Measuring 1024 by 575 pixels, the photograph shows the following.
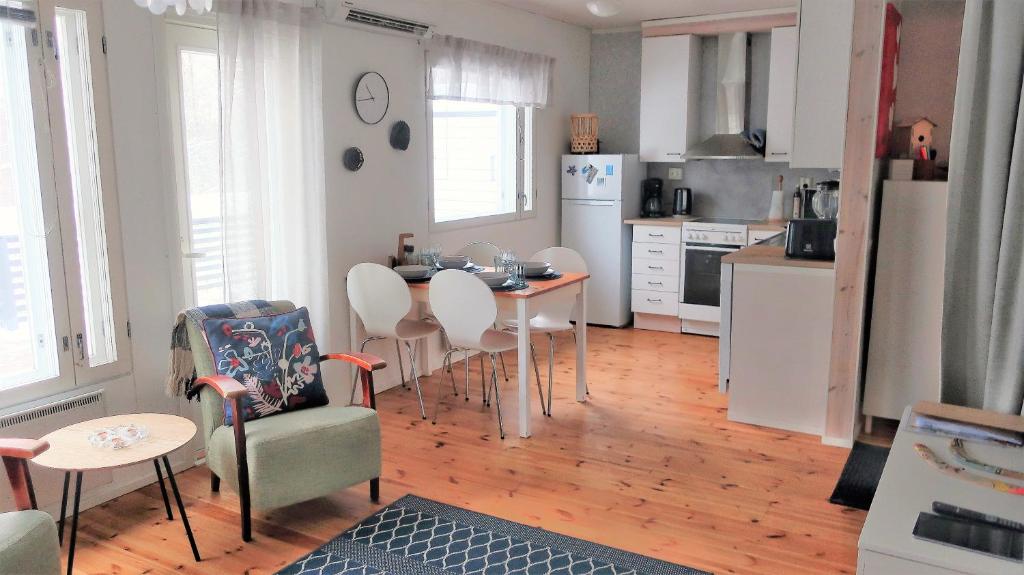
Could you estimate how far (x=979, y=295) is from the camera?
311 centimetres

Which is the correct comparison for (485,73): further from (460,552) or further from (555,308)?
(460,552)

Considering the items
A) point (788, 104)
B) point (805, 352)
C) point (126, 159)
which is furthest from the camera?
point (788, 104)

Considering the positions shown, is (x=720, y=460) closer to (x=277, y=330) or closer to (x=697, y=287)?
(x=277, y=330)

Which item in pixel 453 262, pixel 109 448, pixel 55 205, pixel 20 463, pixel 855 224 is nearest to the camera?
pixel 20 463

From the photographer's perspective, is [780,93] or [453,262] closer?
[453,262]

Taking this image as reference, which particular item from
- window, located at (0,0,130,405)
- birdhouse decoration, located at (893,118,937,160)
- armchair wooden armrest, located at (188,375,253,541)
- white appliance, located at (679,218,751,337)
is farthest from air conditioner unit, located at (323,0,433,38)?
birdhouse decoration, located at (893,118,937,160)

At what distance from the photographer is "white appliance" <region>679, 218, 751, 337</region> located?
19.9 feet

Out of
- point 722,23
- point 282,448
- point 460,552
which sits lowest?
point 460,552

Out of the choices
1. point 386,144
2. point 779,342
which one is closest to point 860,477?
point 779,342

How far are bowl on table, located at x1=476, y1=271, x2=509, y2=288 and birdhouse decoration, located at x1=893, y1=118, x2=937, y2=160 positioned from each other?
216cm

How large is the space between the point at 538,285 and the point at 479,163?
5.97ft

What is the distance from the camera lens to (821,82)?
4121 millimetres

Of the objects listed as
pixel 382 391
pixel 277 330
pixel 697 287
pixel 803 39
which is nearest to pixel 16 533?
pixel 277 330

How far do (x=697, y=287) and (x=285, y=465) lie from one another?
400cm
